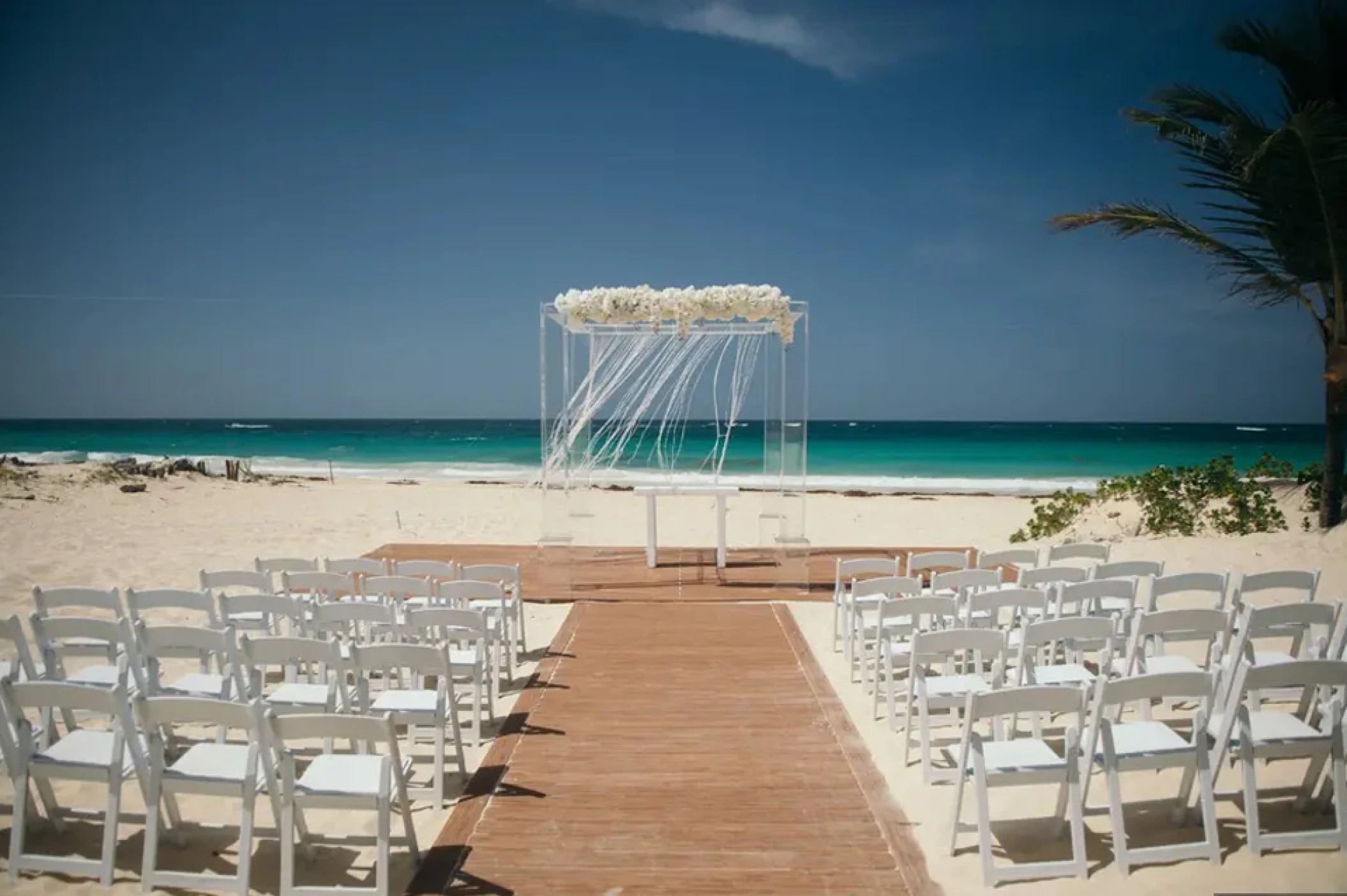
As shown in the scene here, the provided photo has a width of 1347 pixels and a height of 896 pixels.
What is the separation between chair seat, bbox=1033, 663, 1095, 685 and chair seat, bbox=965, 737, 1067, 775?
0.94m

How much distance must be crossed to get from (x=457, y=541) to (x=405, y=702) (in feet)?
30.9

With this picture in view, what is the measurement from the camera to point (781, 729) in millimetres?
4918

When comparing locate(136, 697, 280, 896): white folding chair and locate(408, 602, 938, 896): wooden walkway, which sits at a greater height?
locate(136, 697, 280, 896): white folding chair

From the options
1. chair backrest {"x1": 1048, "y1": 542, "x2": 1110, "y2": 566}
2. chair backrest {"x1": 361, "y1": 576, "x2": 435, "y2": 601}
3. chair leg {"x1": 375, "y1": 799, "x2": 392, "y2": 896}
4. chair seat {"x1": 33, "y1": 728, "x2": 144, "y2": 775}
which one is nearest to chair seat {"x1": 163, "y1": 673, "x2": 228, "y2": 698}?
chair seat {"x1": 33, "y1": 728, "x2": 144, "y2": 775}

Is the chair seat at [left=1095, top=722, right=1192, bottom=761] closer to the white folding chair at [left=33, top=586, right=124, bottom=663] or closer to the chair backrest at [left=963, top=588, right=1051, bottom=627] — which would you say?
the chair backrest at [left=963, top=588, right=1051, bottom=627]

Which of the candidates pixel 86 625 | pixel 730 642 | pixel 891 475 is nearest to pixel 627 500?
pixel 730 642

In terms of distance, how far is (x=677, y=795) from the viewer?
3990mm

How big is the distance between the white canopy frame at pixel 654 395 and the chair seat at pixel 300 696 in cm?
475

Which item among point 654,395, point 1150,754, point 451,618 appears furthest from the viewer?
point 654,395

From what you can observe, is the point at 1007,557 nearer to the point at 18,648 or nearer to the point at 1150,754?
the point at 1150,754

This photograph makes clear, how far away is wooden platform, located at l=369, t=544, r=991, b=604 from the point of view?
8.73 metres

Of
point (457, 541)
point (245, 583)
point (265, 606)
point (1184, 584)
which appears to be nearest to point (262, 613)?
point (245, 583)

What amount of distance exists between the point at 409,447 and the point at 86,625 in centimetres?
4686

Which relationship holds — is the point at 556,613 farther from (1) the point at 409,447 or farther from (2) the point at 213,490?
(1) the point at 409,447
